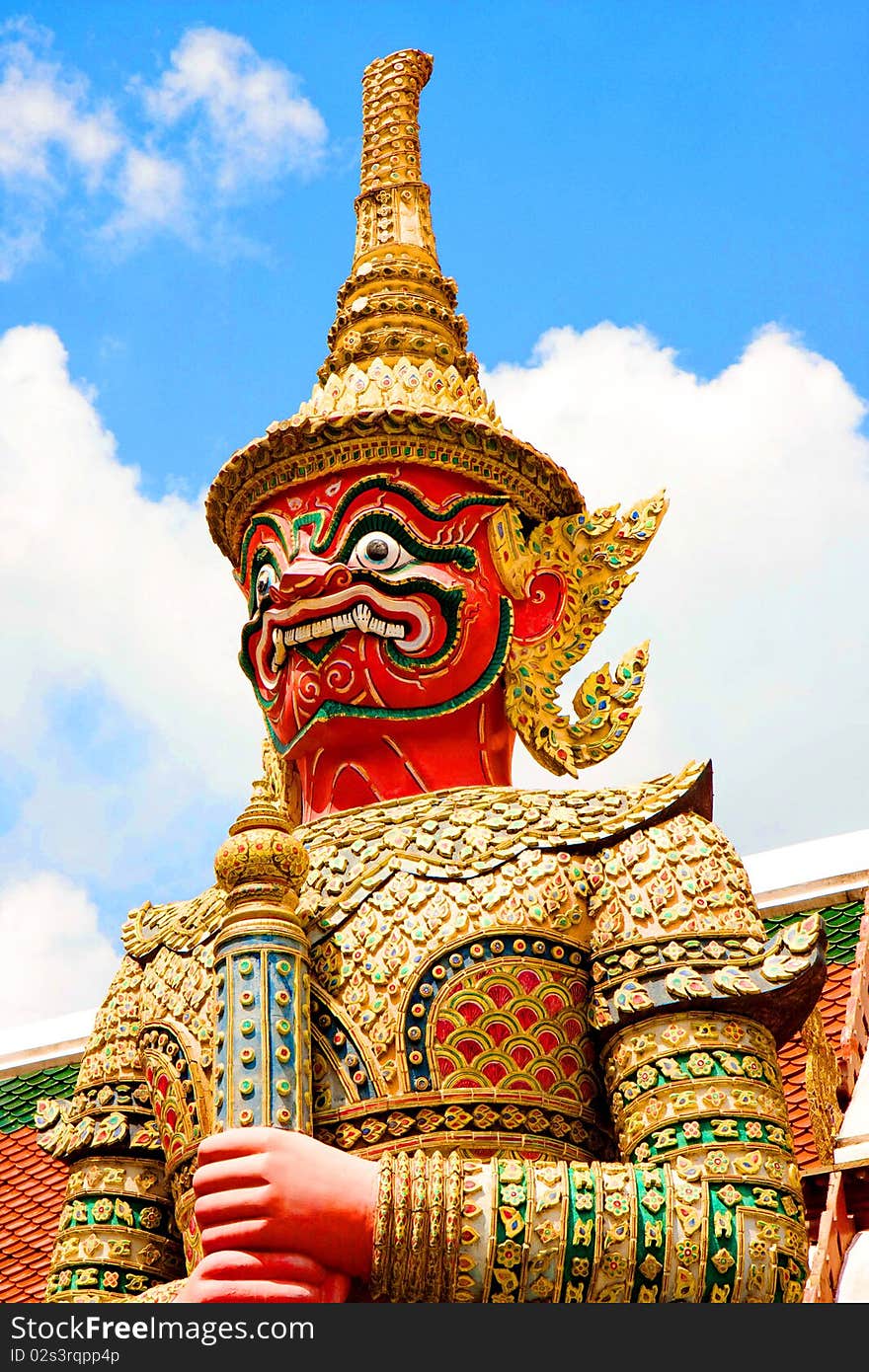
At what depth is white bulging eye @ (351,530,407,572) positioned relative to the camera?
5859 millimetres

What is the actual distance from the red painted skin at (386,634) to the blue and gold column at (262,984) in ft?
2.08

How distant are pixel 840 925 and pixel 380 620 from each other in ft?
9.60

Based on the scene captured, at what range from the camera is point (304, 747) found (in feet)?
19.9

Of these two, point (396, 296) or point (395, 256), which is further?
point (395, 256)

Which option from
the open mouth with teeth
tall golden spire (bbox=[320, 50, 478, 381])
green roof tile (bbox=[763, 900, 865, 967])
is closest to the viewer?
the open mouth with teeth

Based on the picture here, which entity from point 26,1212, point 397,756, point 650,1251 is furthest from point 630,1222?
point 26,1212

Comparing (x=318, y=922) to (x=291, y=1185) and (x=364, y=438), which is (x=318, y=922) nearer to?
(x=291, y=1185)

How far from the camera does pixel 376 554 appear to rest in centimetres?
587

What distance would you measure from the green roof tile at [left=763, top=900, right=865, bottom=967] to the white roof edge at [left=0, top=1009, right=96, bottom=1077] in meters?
3.11

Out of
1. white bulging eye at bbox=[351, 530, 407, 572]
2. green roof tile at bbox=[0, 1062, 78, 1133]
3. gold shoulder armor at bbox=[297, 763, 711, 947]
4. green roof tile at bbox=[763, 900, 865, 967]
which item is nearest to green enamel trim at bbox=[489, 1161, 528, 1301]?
gold shoulder armor at bbox=[297, 763, 711, 947]

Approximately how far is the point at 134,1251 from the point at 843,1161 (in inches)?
91.1

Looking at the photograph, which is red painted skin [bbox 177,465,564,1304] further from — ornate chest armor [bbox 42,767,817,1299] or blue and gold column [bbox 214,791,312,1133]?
blue and gold column [bbox 214,791,312,1133]

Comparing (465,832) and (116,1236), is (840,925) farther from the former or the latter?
(116,1236)

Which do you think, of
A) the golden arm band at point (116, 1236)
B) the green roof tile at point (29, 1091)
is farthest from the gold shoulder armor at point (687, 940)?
the green roof tile at point (29, 1091)
